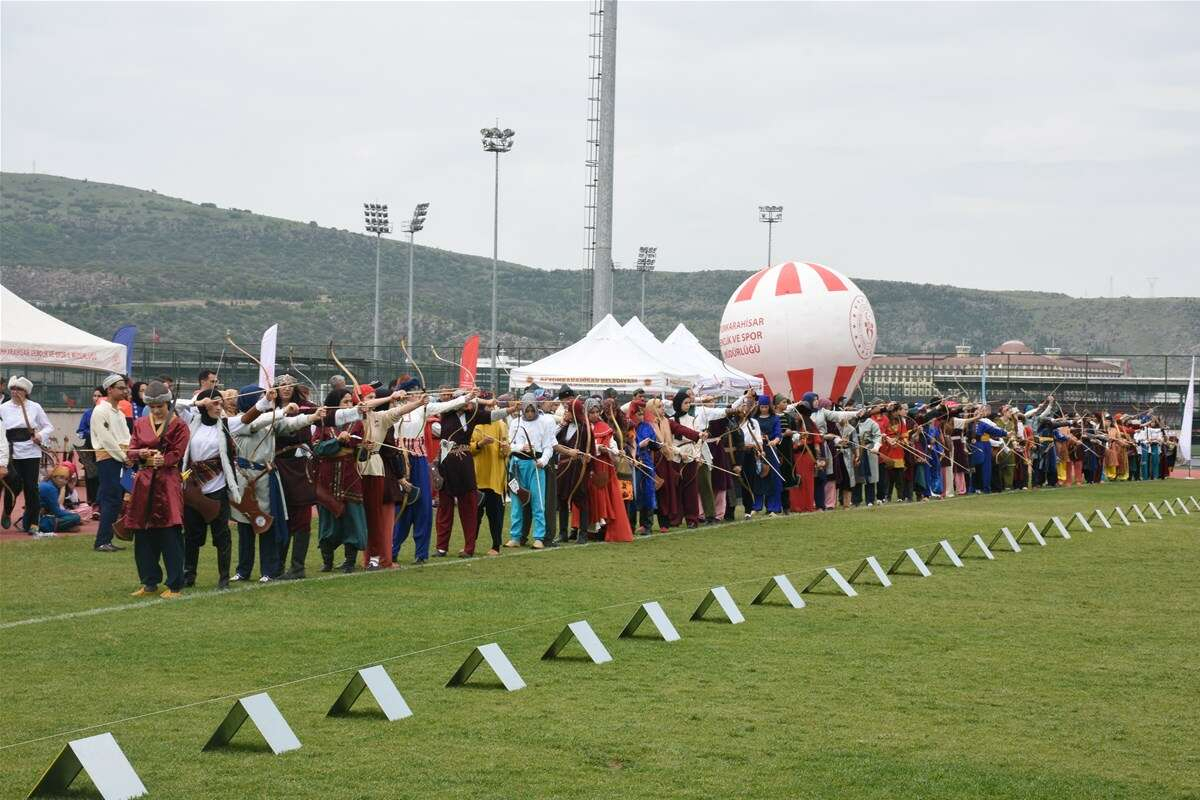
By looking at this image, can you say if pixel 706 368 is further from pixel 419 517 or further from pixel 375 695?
pixel 375 695

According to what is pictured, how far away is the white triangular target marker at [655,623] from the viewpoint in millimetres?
10617

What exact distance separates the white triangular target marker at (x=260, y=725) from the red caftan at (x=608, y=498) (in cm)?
1132

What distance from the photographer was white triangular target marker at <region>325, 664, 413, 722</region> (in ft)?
26.2

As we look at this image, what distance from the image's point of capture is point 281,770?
6.97 m

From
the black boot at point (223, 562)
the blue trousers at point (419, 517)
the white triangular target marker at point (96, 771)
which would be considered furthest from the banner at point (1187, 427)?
the white triangular target marker at point (96, 771)

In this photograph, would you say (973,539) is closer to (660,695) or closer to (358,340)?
(660,695)

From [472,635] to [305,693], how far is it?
88.5 inches

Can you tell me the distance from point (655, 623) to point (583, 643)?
109 centimetres

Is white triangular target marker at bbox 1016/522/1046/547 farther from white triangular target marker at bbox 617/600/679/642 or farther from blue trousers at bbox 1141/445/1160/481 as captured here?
blue trousers at bbox 1141/445/1160/481

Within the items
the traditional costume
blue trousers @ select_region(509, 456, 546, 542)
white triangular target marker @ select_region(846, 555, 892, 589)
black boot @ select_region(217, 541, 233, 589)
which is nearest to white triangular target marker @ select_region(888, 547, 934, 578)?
white triangular target marker @ select_region(846, 555, 892, 589)

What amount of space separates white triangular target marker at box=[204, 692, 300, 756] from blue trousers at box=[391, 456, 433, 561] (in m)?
8.08

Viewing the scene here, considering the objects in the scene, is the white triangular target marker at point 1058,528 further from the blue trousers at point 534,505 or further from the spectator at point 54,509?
the spectator at point 54,509

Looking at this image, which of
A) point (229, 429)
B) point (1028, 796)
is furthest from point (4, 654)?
point (1028, 796)

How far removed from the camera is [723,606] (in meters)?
11.4
